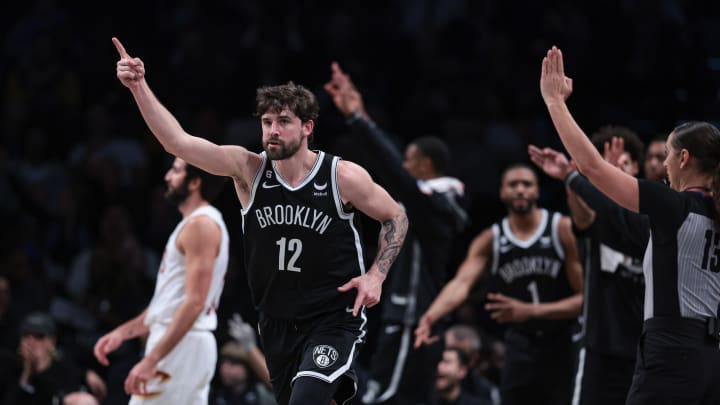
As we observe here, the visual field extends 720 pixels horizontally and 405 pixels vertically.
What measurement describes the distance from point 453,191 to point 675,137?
3.25 meters

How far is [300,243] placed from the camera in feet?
18.9

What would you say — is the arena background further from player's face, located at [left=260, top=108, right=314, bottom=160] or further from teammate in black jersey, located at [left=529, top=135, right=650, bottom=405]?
player's face, located at [left=260, top=108, right=314, bottom=160]

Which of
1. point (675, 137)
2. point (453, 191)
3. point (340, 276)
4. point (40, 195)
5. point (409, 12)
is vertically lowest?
point (340, 276)

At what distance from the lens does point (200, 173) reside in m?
7.02

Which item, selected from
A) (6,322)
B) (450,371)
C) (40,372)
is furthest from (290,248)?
(6,322)

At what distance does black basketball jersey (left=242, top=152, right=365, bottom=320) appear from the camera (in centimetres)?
575

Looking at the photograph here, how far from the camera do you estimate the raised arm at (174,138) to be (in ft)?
17.6

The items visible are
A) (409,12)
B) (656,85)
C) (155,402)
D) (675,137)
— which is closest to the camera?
(675,137)

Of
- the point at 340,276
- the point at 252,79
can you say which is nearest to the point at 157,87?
the point at 252,79

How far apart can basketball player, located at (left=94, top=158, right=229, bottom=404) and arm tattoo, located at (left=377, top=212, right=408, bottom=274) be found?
1.33 metres

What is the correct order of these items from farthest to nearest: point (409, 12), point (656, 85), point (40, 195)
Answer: point (409, 12) → point (40, 195) → point (656, 85)

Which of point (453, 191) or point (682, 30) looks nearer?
point (453, 191)

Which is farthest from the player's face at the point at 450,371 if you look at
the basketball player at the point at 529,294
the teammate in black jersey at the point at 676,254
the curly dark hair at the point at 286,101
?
the teammate in black jersey at the point at 676,254

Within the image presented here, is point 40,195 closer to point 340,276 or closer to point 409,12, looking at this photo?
point 409,12
